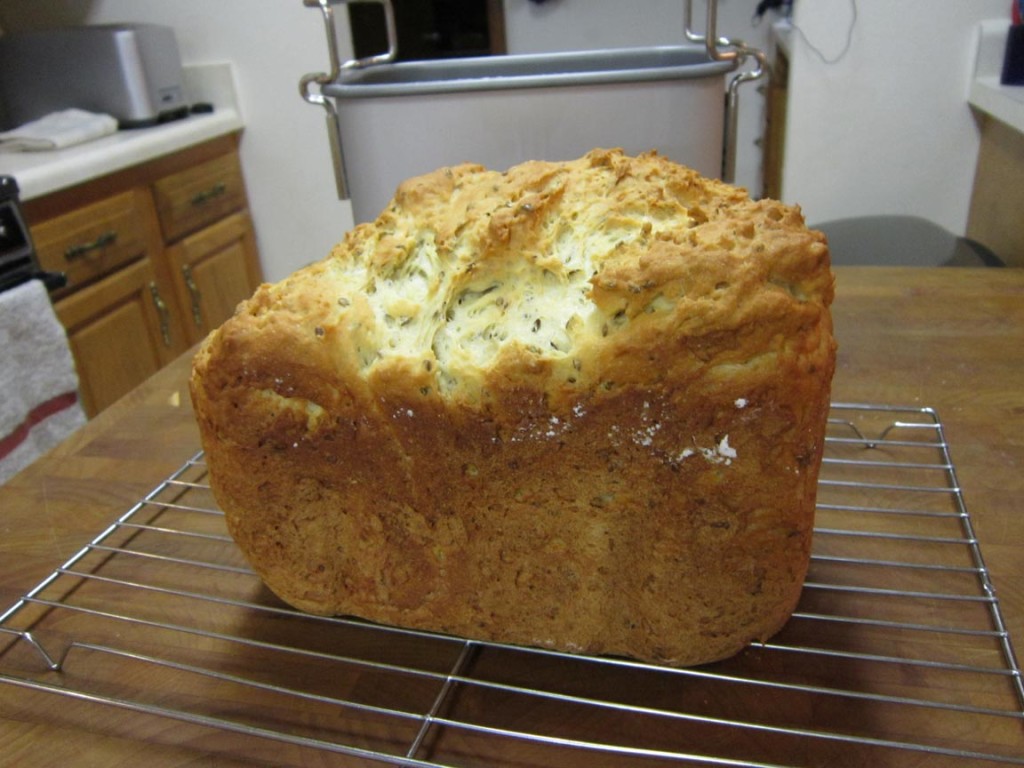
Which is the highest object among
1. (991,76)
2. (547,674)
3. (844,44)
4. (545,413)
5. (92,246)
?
(844,44)

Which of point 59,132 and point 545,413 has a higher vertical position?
point 59,132

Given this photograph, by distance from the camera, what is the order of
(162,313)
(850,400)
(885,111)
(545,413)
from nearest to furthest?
(545,413)
(850,400)
(885,111)
(162,313)

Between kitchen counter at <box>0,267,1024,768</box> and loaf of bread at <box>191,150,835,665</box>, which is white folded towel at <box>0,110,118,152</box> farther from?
loaf of bread at <box>191,150,835,665</box>

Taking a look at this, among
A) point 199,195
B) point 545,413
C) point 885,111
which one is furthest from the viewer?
point 199,195

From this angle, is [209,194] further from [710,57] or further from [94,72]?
[710,57]

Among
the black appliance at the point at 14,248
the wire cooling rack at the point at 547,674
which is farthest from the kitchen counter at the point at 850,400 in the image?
the black appliance at the point at 14,248

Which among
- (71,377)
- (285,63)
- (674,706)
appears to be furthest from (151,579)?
(285,63)

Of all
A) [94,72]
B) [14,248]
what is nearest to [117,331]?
[14,248]

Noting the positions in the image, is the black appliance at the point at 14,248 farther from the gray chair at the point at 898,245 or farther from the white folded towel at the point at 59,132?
the gray chair at the point at 898,245
